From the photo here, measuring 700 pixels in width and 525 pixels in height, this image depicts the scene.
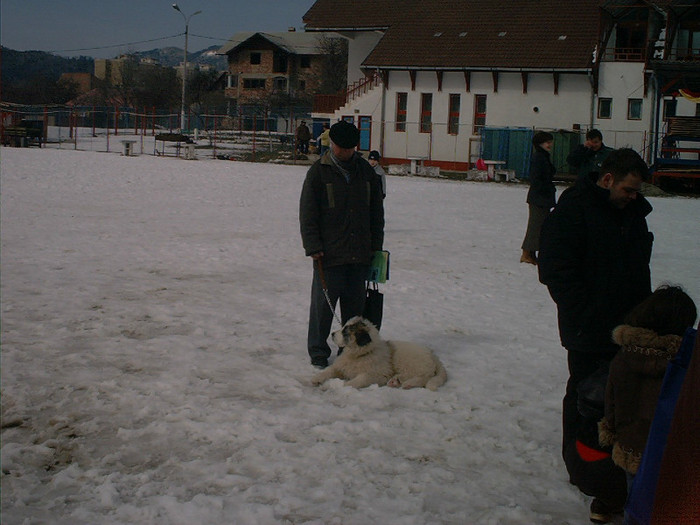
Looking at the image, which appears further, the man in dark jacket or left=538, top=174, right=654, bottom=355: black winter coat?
the man in dark jacket

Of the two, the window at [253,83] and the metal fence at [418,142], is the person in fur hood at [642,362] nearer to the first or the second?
the metal fence at [418,142]

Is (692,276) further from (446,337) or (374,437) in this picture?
(374,437)

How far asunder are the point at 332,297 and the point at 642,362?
10.6 feet

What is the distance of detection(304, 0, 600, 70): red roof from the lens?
40.3m

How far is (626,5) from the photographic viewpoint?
37.3 metres

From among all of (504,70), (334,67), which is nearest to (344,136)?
(504,70)

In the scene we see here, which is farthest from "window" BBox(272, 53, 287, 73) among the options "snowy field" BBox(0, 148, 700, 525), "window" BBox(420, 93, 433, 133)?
"snowy field" BBox(0, 148, 700, 525)

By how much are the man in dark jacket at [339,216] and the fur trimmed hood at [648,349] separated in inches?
119

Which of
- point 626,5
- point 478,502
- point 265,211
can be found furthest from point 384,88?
point 478,502

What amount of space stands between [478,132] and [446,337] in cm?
3468

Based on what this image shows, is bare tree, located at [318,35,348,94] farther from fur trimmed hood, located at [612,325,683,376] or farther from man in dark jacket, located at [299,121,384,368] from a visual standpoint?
fur trimmed hood, located at [612,325,683,376]

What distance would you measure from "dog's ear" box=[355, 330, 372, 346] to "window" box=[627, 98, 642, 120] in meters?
35.7

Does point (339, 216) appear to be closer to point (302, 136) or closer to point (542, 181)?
point (542, 181)

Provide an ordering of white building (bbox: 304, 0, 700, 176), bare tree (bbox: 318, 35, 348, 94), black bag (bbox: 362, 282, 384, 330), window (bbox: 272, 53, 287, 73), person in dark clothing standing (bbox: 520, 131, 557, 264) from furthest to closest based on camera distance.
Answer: window (bbox: 272, 53, 287, 73)
bare tree (bbox: 318, 35, 348, 94)
white building (bbox: 304, 0, 700, 176)
person in dark clothing standing (bbox: 520, 131, 557, 264)
black bag (bbox: 362, 282, 384, 330)
